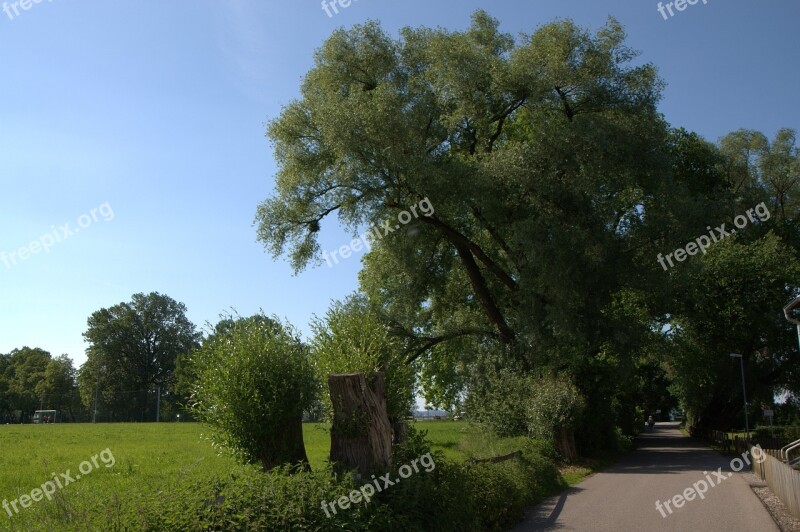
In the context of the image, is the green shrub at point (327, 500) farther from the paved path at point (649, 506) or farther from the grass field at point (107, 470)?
the paved path at point (649, 506)

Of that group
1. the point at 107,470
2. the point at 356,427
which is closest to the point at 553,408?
the point at 107,470

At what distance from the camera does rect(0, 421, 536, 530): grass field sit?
6871 millimetres

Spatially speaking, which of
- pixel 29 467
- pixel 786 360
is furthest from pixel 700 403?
pixel 29 467

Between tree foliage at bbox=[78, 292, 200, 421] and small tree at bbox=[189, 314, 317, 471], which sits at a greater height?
tree foliage at bbox=[78, 292, 200, 421]

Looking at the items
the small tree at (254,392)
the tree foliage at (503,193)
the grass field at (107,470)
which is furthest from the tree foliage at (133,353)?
the small tree at (254,392)

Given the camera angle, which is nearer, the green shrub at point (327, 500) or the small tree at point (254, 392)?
the green shrub at point (327, 500)

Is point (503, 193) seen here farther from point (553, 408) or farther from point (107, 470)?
point (107, 470)

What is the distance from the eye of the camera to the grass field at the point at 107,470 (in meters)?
6.87

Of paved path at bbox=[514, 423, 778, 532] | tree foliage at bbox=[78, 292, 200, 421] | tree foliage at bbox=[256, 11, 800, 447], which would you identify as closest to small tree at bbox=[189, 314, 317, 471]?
paved path at bbox=[514, 423, 778, 532]

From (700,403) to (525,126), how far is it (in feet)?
104

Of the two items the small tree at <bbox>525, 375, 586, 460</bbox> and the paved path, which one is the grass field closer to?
the small tree at <bbox>525, 375, 586, 460</bbox>

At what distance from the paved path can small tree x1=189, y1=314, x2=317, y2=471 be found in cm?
507

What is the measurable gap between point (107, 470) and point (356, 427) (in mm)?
12670

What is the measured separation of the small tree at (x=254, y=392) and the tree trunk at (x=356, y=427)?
68 cm
